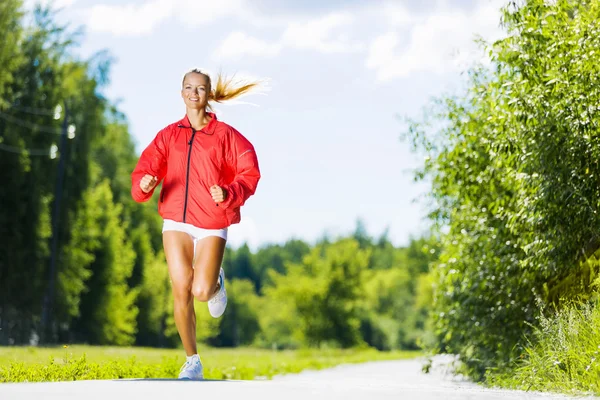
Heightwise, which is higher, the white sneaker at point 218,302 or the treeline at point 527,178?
the treeline at point 527,178

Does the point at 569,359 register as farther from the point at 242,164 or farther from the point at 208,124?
the point at 208,124

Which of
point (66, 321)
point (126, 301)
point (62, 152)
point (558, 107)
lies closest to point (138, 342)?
point (126, 301)

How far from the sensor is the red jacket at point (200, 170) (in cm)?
823

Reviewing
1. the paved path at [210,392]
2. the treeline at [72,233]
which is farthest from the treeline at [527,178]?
the treeline at [72,233]

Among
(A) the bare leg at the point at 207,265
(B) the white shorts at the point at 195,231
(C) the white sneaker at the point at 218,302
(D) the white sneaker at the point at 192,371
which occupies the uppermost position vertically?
(B) the white shorts at the point at 195,231

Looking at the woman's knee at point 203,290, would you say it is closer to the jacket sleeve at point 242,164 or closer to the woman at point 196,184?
the woman at point 196,184

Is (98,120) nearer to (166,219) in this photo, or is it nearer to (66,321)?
(66,321)

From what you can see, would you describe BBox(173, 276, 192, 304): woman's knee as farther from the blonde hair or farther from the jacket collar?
the blonde hair

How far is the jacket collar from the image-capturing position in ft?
27.6

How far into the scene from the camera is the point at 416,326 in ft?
266

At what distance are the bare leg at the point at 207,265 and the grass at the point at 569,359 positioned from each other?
10.9 ft

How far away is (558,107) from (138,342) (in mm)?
55471

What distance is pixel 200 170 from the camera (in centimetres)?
830

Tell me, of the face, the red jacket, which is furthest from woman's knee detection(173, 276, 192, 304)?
the face
